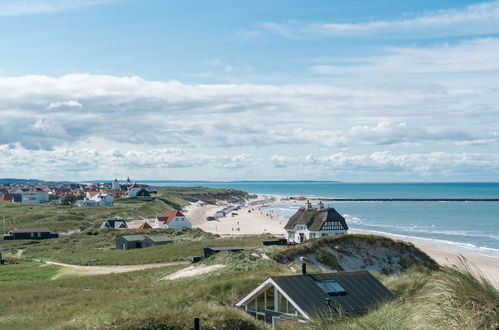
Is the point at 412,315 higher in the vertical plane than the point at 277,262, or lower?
higher

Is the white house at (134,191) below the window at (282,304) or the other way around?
the other way around

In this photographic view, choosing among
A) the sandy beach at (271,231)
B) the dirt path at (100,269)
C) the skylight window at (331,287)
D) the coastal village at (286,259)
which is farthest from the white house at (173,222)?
the skylight window at (331,287)

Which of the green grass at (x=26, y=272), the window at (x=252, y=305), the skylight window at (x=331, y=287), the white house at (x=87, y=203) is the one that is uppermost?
the skylight window at (x=331, y=287)

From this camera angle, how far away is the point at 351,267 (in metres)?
49.3

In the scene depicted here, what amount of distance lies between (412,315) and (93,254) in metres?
64.5

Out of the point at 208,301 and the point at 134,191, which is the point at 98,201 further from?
the point at 208,301

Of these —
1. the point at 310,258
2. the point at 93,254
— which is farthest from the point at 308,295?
the point at 93,254

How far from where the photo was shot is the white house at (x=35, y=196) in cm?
18336

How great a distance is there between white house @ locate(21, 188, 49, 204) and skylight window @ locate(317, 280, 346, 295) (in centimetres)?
17691

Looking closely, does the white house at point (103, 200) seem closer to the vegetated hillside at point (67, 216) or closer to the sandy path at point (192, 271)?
the vegetated hillside at point (67, 216)

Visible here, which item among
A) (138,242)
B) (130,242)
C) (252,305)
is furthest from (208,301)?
(138,242)

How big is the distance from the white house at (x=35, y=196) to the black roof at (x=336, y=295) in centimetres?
17649

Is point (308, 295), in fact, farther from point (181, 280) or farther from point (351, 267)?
point (351, 267)

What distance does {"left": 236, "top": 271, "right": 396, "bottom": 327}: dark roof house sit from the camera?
66.9 ft
